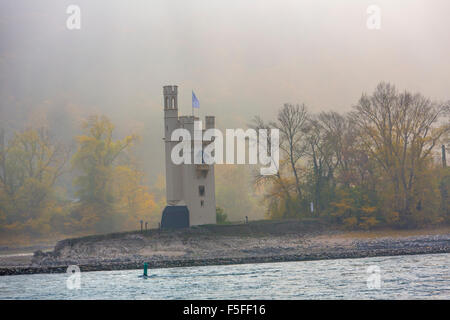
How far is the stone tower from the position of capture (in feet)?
190

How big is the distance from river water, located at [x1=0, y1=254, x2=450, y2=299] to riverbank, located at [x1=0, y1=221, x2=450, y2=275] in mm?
2578

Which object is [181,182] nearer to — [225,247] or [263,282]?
[225,247]

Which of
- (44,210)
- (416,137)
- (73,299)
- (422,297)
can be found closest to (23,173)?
(44,210)

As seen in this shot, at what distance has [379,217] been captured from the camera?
6594 cm

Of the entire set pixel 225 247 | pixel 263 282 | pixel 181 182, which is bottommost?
pixel 263 282

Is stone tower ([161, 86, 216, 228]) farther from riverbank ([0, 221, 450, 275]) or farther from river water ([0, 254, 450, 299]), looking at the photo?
river water ([0, 254, 450, 299])

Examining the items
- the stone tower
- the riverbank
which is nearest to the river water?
the riverbank

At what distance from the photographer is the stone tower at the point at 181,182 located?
58.0 m

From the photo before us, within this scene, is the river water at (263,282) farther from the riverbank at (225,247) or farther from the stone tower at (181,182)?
the stone tower at (181,182)

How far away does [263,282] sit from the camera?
4106cm

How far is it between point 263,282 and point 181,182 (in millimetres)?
18952

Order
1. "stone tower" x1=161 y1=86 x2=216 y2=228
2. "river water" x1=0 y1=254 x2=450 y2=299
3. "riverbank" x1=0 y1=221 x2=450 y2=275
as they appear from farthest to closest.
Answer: "stone tower" x1=161 y1=86 x2=216 y2=228 < "riverbank" x1=0 y1=221 x2=450 y2=275 < "river water" x1=0 y1=254 x2=450 y2=299

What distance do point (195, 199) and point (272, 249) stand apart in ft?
23.0

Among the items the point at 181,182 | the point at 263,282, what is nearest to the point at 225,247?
the point at 181,182
